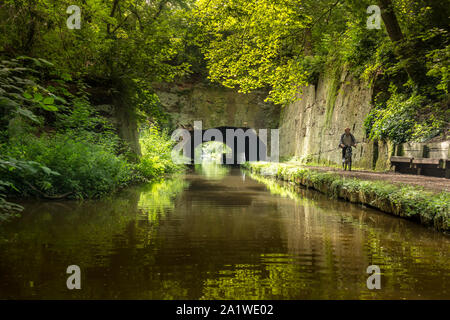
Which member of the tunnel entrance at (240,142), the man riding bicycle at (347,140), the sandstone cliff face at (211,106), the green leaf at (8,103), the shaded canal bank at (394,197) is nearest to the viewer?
the green leaf at (8,103)

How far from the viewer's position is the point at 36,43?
9.38 meters

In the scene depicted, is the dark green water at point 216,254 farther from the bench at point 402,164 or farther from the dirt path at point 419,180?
the bench at point 402,164

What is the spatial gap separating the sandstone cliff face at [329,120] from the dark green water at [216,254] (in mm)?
8038

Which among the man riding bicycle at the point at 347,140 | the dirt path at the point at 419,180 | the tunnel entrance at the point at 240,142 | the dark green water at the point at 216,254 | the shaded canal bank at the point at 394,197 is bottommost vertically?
the dark green water at the point at 216,254

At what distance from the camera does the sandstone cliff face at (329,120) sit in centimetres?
1422

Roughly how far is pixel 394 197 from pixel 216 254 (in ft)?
12.9

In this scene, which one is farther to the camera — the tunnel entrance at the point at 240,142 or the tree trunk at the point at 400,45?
the tunnel entrance at the point at 240,142

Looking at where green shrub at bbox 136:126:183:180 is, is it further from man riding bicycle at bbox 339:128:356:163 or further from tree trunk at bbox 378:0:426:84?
tree trunk at bbox 378:0:426:84

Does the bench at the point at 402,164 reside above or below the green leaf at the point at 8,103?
below

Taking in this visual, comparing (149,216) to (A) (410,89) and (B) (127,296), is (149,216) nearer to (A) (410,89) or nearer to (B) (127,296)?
(B) (127,296)

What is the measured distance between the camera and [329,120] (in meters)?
18.4

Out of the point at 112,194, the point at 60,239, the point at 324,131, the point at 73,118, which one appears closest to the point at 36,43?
the point at 73,118

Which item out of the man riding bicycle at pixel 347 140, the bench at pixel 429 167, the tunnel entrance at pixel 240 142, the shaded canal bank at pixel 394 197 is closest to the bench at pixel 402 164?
the bench at pixel 429 167

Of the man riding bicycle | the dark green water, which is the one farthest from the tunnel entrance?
the dark green water
